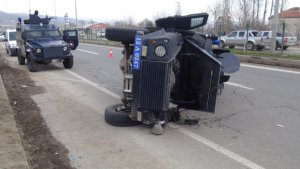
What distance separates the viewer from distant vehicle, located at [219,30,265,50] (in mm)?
25328

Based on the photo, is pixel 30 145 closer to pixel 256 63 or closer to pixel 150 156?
pixel 150 156

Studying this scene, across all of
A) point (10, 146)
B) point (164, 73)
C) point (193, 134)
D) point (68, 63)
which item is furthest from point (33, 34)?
point (193, 134)

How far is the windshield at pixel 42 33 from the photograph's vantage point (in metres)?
14.2

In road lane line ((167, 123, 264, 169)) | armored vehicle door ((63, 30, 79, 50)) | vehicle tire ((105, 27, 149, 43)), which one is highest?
vehicle tire ((105, 27, 149, 43))

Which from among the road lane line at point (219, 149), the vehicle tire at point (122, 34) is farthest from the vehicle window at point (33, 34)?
the road lane line at point (219, 149)

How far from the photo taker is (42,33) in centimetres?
1445

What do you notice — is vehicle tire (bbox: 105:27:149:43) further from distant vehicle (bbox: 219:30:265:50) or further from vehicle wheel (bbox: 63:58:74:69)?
distant vehicle (bbox: 219:30:265:50)

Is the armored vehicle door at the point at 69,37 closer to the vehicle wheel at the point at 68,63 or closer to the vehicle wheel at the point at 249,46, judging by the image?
the vehicle wheel at the point at 68,63

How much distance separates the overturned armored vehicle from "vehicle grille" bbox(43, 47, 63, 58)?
25.2ft

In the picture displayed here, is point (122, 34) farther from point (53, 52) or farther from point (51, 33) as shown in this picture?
point (51, 33)

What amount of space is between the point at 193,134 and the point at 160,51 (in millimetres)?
1460

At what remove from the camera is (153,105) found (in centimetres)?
523

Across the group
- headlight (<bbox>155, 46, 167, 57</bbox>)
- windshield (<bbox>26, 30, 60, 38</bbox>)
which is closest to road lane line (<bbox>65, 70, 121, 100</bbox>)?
windshield (<bbox>26, 30, 60, 38</bbox>)

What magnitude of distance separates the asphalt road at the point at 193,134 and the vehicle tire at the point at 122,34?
4.95 ft
